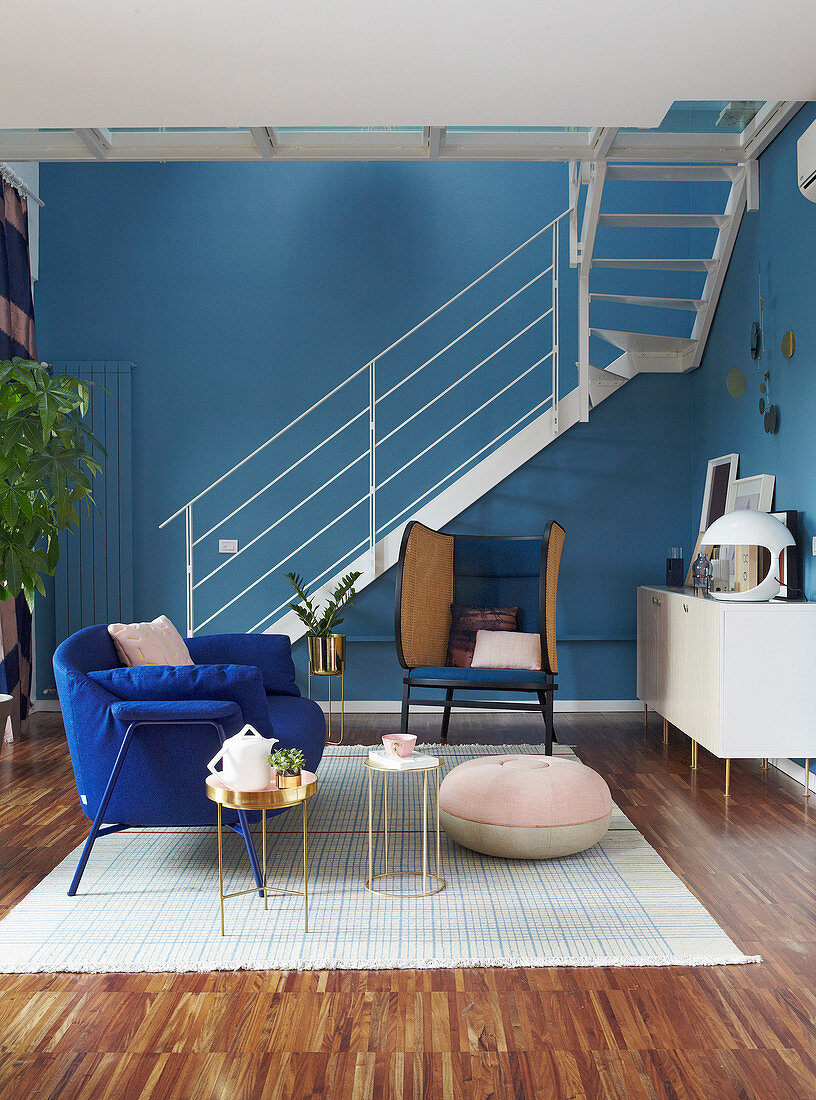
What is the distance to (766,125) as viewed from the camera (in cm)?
460

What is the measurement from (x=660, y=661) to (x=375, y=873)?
2.57 metres

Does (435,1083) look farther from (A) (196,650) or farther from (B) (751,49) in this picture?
(B) (751,49)

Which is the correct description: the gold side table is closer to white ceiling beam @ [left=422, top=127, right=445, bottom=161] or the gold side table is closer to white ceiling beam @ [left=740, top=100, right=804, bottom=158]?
white ceiling beam @ [left=422, top=127, right=445, bottom=161]

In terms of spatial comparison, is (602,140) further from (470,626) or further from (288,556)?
(288,556)

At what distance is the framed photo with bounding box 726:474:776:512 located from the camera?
470 centimetres

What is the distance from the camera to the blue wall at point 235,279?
20.5ft

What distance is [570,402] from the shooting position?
585 centimetres

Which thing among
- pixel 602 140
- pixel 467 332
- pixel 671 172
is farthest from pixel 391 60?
pixel 467 332

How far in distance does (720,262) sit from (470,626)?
99.6 inches

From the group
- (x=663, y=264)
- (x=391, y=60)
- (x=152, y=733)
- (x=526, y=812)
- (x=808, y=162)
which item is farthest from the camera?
(x=663, y=264)

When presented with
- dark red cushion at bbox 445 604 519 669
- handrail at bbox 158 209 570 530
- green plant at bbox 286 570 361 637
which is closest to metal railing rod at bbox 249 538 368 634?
green plant at bbox 286 570 361 637

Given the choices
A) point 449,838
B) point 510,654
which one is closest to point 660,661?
point 510,654

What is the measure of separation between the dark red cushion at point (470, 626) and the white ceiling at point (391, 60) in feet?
8.38

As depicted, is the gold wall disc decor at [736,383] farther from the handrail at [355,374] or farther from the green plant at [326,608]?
the green plant at [326,608]
